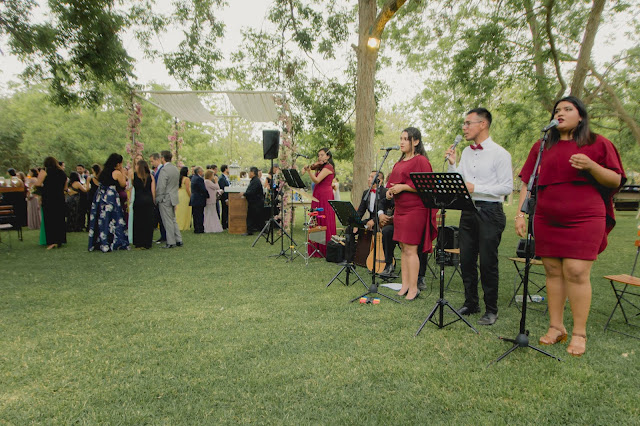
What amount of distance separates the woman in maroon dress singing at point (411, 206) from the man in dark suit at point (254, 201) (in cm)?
730

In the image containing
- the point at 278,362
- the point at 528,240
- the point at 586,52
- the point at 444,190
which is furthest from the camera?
the point at 586,52

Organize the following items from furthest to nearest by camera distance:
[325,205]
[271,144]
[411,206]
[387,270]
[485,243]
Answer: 1. [271,144]
2. [325,205]
3. [387,270]
4. [411,206]
5. [485,243]

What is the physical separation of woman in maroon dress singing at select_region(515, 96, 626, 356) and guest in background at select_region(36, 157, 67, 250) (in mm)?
9285

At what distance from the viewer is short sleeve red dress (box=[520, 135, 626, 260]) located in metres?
3.19

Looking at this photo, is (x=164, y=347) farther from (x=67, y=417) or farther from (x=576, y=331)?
(x=576, y=331)

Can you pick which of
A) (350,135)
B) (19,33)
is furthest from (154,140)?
(19,33)

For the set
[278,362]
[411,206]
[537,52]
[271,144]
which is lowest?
[278,362]

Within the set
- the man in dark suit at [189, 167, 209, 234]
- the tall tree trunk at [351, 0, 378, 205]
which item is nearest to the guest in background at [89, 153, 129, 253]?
the man in dark suit at [189, 167, 209, 234]

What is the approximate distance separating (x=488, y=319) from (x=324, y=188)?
4.34m

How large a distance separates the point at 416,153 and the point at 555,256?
210 centimetres

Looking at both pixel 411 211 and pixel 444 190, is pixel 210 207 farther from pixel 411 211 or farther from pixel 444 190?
pixel 444 190

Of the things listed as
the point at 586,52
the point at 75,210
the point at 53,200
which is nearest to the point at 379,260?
the point at 53,200

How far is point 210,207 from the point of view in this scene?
489 inches

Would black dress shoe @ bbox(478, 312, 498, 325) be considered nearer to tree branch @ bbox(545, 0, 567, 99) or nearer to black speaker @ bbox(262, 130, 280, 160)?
black speaker @ bbox(262, 130, 280, 160)
